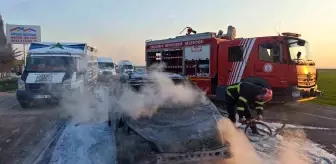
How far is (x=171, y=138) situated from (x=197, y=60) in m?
9.67

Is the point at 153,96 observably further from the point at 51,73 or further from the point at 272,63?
the point at 51,73

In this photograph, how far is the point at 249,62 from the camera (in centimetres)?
1187

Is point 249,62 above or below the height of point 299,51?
below

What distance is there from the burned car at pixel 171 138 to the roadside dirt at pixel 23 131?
189 cm

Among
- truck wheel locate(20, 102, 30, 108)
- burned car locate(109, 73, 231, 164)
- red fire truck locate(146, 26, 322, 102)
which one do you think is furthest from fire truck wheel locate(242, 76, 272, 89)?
truck wheel locate(20, 102, 30, 108)

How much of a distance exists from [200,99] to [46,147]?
307 centimetres

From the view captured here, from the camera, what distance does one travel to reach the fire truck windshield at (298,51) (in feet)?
36.8

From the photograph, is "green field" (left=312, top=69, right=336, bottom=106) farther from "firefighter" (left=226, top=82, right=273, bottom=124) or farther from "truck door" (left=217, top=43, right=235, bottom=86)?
"firefighter" (left=226, top=82, right=273, bottom=124)

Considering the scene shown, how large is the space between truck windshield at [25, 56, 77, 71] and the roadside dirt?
163 centimetres

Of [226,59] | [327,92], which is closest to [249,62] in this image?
[226,59]

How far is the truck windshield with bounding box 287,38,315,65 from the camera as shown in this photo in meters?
11.2

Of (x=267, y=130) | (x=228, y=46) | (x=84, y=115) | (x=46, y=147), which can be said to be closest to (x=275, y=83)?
(x=228, y=46)

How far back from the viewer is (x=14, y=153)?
20.1 ft

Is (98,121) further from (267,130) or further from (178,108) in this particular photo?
(267,130)
